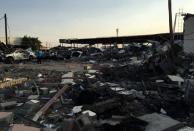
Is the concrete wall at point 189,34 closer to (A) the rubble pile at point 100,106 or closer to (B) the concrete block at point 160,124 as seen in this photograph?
(A) the rubble pile at point 100,106

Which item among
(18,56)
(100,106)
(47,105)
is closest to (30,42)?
(18,56)

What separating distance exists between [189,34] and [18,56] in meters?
18.0

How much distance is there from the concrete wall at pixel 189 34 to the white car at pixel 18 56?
17.4 m

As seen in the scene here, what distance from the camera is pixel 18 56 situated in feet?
122

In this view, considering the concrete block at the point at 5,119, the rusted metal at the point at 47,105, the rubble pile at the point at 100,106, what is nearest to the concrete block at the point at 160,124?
the rubble pile at the point at 100,106

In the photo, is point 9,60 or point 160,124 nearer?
point 160,124

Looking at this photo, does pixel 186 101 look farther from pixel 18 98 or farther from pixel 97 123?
pixel 18 98

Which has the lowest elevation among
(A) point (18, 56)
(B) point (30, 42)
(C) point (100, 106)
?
(A) point (18, 56)

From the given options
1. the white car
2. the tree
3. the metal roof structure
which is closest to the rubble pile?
the white car

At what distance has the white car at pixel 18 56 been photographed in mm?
35956

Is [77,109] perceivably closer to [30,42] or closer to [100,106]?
[100,106]

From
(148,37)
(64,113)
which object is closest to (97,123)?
(64,113)

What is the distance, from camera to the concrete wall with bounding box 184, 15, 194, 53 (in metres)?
26.5

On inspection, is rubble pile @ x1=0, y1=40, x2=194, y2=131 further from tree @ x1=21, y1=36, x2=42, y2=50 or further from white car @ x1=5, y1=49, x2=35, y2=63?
tree @ x1=21, y1=36, x2=42, y2=50
